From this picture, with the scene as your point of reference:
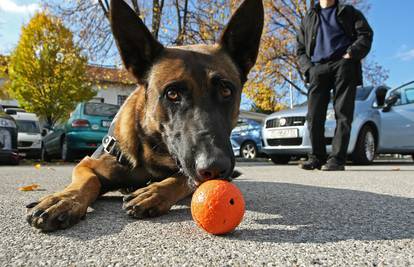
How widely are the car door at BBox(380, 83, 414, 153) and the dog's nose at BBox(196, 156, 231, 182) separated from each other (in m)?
7.79

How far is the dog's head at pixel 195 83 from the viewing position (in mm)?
1933

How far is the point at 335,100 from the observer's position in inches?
227

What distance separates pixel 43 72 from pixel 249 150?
17.4m

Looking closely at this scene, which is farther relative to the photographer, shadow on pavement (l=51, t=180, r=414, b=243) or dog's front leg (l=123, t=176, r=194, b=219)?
dog's front leg (l=123, t=176, r=194, b=219)

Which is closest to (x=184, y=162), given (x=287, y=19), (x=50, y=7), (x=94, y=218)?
(x=94, y=218)

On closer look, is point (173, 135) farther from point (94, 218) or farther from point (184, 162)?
point (94, 218)

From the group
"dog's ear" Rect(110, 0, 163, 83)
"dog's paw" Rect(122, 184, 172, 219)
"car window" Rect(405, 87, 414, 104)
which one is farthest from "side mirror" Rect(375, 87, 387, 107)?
"dog's paw" Rect(122, 184, 172, 219)

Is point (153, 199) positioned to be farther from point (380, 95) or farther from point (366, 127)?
point (380, 95)

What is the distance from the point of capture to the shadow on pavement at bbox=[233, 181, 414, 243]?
5.68ft

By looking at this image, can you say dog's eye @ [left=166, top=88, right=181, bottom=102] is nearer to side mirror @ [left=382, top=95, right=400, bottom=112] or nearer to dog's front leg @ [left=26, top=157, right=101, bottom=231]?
dog's front leg @ [left=26, top=157, right=101, bottom=231]

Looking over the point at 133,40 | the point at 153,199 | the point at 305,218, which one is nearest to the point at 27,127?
the point at 133,40

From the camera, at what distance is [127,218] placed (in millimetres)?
2027

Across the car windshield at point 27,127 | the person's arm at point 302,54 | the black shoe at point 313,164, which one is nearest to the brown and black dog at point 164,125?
the person's arm at point 302,54

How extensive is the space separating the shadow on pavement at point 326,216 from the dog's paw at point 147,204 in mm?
503
